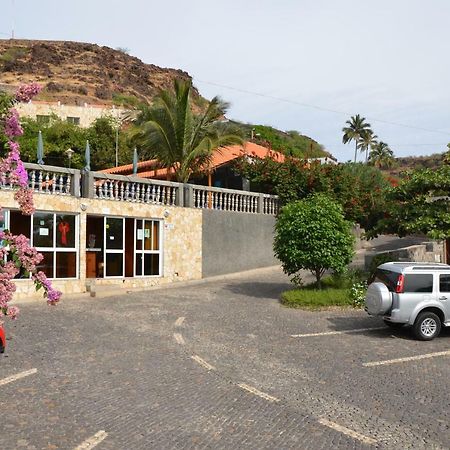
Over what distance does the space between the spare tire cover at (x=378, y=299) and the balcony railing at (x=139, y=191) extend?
32.2 feet

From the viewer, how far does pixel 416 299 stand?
11.6 m

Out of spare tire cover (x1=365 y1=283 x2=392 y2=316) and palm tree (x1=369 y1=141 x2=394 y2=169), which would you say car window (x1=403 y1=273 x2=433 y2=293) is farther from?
palm tree (x1=369 y1=141 x2=394 y2=169)

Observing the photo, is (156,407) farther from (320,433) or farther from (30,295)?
(30,295)

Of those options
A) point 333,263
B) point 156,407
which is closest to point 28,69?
point 333,263

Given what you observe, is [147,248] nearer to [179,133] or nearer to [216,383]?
[179,133]

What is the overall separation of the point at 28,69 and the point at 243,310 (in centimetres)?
8939

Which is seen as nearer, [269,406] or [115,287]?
[269,406]

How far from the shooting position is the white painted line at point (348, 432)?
6.14 meters

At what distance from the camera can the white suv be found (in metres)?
11.6

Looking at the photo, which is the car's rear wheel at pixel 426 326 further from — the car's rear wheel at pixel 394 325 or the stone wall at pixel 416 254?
the stone wall at pixel 416 254

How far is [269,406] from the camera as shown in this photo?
23.9ft

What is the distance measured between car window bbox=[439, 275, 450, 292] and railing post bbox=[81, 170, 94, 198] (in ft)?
36.5

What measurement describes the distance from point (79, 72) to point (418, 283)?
91.8 metres

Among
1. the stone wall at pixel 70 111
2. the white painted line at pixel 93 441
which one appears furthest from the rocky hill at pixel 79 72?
the white painted line at pixel 93 441
